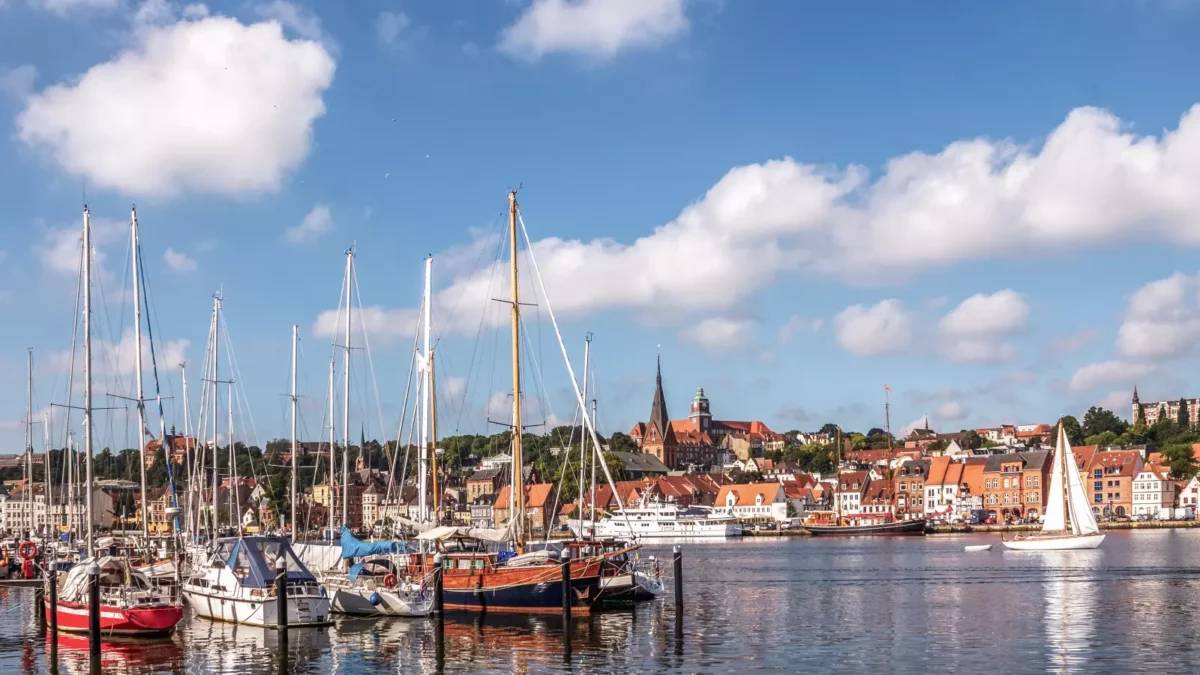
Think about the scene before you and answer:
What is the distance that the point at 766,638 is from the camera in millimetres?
43688

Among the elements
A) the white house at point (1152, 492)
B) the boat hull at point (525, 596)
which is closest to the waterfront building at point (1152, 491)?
the white house at point (1152, 492)

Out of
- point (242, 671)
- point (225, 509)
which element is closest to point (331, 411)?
point (242, 671)

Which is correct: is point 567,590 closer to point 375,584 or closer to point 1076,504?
point 375,584

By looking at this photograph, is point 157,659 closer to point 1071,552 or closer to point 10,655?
point 10,655

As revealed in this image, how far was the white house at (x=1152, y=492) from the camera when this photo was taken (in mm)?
192625

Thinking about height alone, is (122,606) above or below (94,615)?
below

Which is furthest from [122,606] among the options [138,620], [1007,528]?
[1007,528]

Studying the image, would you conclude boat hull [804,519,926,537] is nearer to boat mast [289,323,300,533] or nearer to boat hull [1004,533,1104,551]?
boat hull [1004,533,1104,551]

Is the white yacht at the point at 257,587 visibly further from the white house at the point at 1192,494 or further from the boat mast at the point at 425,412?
the white house at the point at 1192,494

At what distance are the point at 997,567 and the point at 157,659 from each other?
59536mm

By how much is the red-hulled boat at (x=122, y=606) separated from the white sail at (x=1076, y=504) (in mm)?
85405

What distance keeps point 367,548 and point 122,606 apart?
14.8 metres

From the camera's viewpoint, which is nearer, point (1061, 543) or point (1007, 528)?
point (1061, 543)

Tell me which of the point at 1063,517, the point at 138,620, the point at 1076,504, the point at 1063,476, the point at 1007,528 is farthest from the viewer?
the point at 1007,528
